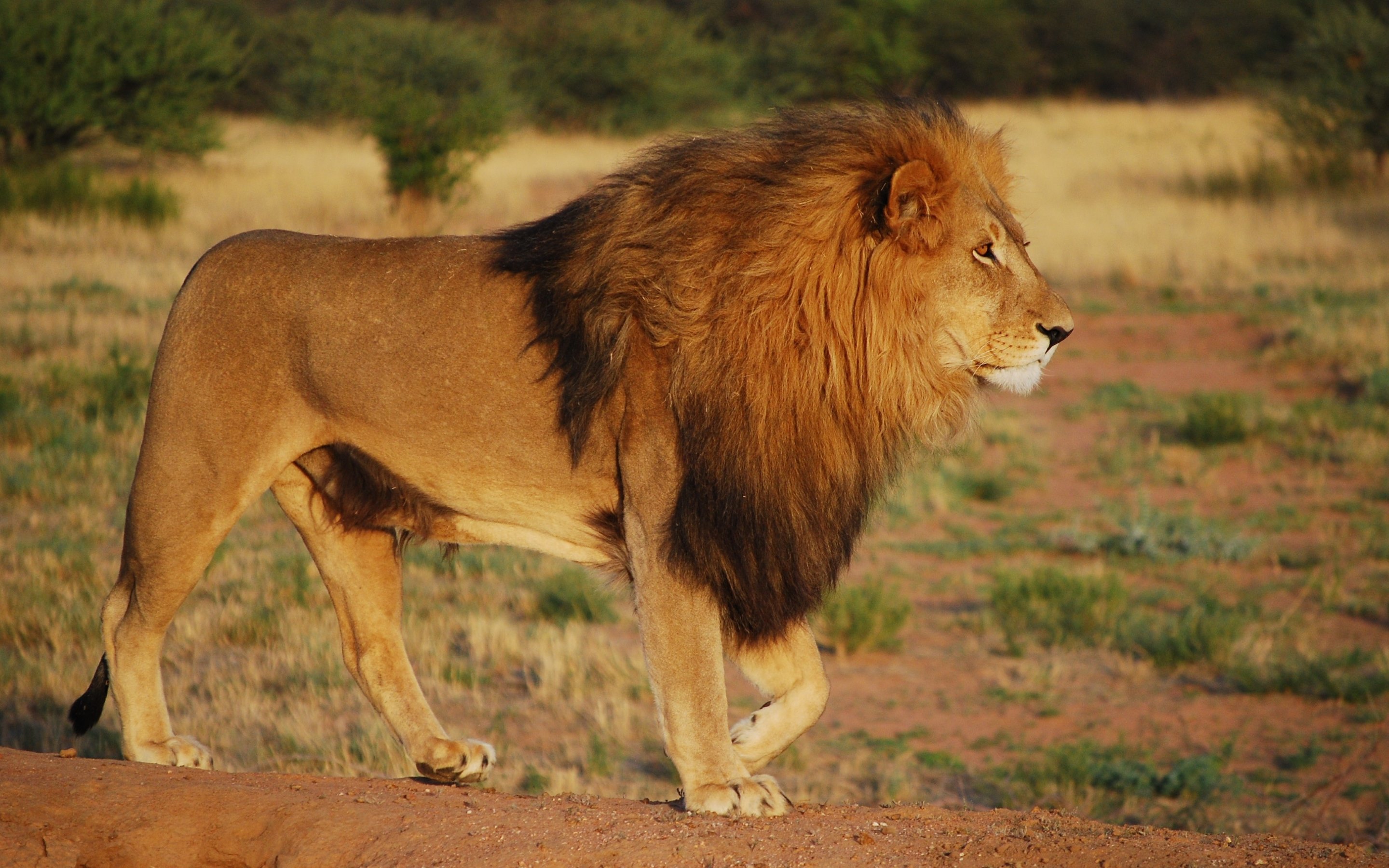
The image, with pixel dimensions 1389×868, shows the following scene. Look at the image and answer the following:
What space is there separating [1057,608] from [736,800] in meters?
4.65

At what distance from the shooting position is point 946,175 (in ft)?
12.1

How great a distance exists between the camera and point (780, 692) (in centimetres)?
394

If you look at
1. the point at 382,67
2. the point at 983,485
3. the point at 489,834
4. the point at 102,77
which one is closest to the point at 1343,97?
the point at 983,485

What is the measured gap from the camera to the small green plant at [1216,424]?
11.5 m

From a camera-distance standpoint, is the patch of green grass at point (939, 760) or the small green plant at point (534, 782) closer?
the small green plant at point (534, 782)

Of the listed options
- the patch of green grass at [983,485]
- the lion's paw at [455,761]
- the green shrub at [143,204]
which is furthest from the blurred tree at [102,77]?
the lion's paw at [455,761]

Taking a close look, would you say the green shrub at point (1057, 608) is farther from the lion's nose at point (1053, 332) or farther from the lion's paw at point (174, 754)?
the lion's paw at point (174, 754)

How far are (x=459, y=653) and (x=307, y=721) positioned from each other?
1254 mm

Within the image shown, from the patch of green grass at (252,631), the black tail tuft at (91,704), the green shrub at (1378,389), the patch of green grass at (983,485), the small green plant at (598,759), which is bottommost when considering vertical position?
the patch of green grass at (983,485)

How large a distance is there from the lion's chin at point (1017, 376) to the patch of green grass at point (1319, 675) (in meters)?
3.89

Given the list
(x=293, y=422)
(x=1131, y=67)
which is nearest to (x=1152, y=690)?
(x=293, y=422)

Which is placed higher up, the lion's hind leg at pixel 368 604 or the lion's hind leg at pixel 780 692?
the lion's hind leg at pixel 780 692

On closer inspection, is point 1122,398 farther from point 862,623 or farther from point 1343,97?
point 1343,97

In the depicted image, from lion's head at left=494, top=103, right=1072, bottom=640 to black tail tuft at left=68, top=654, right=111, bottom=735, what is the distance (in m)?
1.87
